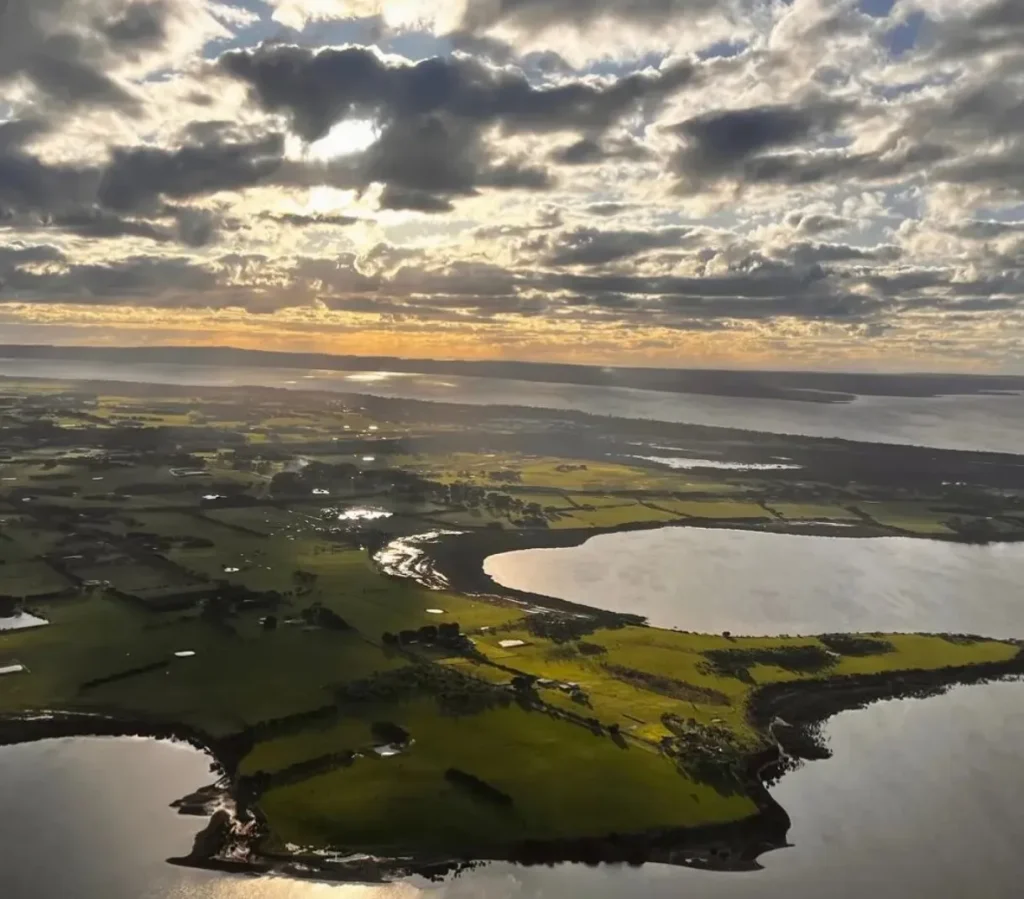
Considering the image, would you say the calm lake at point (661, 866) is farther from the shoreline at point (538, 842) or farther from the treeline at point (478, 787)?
the treeline at point (478, 787)

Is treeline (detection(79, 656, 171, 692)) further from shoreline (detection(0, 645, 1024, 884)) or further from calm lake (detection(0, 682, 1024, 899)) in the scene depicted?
calm lake (detection(0, 682, 1024, 899))

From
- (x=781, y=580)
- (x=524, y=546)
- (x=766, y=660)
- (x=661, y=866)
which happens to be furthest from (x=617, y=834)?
(x=524, y=546)

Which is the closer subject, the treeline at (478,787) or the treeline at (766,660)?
the treeline at (478,787)

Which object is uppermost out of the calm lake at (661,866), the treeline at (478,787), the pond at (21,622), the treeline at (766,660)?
the treeline at (478,787)

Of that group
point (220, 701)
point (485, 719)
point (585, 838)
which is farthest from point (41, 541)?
point (585, 838)

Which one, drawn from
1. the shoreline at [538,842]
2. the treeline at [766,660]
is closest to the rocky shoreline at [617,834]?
the shoreline at [538,842]

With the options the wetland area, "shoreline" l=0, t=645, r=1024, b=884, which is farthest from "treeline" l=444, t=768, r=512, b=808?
"shoreline" l=0, t=645, r=1024, b=884

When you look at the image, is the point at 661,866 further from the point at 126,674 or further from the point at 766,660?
the point at 126,674
